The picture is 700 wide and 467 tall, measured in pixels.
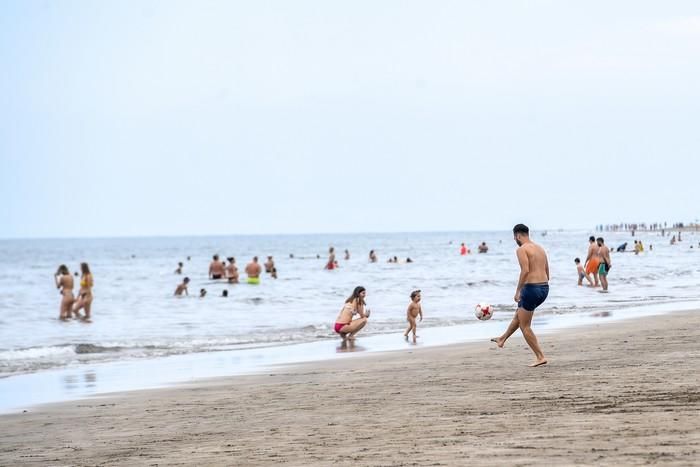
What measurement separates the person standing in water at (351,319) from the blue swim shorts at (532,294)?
7.56 metres

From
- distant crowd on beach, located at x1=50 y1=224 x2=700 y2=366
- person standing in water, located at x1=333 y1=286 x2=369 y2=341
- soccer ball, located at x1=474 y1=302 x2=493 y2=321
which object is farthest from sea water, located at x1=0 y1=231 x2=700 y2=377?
soccer ball, located at x1=474 y1=302 x2=493 y2=321

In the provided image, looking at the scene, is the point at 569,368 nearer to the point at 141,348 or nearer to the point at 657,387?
the point at 657,387

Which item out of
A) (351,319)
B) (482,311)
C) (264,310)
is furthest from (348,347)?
(264,310)

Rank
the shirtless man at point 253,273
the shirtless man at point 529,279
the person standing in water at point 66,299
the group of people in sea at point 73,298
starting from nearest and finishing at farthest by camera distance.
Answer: the shirtless man at point 529,279, the person standing in water at point 66,299, the group of people in sea at point 73,298, the shirtless man at point 253,273

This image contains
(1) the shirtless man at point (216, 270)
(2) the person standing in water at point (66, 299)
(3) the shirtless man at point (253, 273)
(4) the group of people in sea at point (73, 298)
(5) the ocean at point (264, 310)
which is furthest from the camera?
(1) the shirtless man at point (216, 270)

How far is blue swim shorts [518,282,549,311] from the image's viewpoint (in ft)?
33.7

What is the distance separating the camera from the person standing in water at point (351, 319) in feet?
58.2

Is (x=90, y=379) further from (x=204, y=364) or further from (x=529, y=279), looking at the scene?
(x=529, y=279)

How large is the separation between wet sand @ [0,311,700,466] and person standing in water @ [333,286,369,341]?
5211 mm

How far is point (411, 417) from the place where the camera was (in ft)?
24.5

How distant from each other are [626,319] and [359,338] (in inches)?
206

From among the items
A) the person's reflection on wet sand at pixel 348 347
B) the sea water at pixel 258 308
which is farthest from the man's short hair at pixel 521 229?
the sea water at pixel 258 308

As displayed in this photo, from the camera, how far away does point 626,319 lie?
1838 cm

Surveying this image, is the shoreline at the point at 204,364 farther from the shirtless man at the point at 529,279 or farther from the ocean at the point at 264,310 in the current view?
the shirtless man at the point at 529,279
